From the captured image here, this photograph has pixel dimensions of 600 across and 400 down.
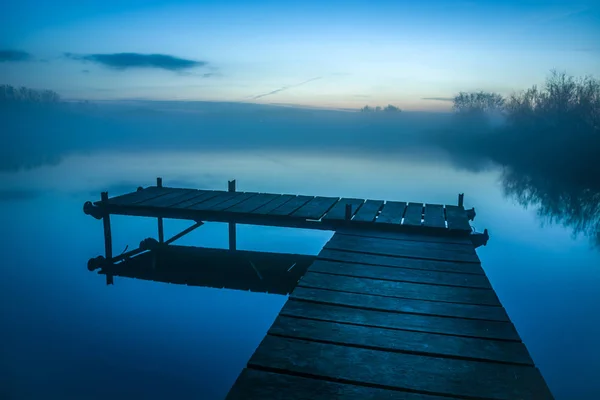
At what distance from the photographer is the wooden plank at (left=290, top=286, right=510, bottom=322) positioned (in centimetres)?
398

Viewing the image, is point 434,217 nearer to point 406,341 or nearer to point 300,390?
point 406,341

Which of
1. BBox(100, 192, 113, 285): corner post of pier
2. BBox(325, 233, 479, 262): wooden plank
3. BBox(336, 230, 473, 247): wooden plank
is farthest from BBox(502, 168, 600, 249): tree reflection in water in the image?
BBox(100, 192, 113, 285): corner post of pier

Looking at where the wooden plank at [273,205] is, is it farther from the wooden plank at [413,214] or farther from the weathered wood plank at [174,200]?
the wooden plank at [413,214]

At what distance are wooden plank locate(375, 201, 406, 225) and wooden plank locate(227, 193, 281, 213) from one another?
2.65 meters

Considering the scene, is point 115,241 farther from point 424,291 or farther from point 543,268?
point 543,268

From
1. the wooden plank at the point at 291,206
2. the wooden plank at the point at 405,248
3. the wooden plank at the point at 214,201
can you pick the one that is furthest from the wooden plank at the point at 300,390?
the wooden plank at the point at 214,201

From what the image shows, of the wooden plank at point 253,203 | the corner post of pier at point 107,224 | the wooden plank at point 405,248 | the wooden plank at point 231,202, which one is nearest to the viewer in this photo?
the wooden plank at point 405,248

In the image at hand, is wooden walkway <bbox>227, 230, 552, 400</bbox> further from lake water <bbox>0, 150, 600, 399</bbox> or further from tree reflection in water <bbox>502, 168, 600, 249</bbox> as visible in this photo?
tree reflection in water <bbox>502, 168, 600, 249</bbox>

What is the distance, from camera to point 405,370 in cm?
299

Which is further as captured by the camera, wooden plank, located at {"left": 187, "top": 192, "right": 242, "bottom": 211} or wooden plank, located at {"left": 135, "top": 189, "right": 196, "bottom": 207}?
wooden plank, located at {"left": 135, "top": 189, "right": 196, "bottom": 207}

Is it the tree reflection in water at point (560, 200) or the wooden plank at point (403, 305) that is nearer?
the wooden plank at point (403, 305)

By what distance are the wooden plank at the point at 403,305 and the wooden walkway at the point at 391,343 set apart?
1cm

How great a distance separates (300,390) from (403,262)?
3258 millimetres

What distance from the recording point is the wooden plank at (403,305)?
3.98 metres
